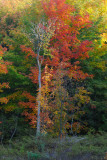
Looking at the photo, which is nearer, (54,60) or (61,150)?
(61,150)

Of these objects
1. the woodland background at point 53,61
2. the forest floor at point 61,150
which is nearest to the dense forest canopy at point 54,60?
the woodland background at point 53,61

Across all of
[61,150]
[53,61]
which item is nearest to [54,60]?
[53,61]

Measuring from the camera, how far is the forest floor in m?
8.00

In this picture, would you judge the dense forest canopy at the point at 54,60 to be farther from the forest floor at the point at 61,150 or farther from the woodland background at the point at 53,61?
the forest floor at the point at 61,150

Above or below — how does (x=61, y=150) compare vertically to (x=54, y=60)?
below

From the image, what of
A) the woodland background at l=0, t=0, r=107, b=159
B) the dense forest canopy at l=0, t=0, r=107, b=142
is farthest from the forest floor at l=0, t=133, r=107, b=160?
the dense forest canopy at l=0, t=0, r=107, b=142

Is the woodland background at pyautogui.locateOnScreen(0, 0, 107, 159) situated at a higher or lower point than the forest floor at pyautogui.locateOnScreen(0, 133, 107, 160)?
higher

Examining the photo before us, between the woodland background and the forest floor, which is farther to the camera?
the woodland background

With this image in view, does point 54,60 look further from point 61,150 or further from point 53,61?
point 61,150

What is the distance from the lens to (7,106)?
1553cm

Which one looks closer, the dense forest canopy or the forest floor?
the forest floor

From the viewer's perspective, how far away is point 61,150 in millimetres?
8398

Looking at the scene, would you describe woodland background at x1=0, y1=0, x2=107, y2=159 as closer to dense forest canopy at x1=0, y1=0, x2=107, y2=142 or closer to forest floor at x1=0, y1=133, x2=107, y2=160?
dense forest canopy at x1=0, y1=0, x2=107, y2=142

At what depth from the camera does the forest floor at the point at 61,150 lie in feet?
26.2
